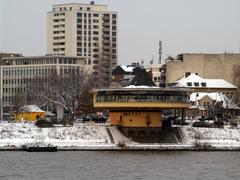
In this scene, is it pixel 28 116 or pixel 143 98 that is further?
pixel 28 116

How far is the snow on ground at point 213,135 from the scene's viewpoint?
12706 centimetres

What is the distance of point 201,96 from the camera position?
182875mm

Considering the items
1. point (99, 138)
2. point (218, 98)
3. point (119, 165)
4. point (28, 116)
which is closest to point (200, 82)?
point (218, 98)

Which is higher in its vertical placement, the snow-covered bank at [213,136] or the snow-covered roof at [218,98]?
the snow-covered roof at [218,98]

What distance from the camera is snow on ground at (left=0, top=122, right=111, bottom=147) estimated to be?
123125 millimetres

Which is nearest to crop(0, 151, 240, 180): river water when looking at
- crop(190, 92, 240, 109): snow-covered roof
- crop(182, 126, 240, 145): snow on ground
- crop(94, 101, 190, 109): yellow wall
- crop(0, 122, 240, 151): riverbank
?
crop(0, 122, 240, 151): riverbank

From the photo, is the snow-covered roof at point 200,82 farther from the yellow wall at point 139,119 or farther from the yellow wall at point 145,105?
the yellow wall at point 145,105

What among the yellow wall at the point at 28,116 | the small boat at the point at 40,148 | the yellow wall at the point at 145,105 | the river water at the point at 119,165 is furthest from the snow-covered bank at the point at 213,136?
the yellow wall at the point at 28,116

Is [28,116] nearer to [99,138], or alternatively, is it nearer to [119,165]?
[99,138]

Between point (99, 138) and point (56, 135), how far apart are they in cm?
533

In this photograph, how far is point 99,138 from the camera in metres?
126

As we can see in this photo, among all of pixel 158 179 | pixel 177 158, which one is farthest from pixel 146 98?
pixel 158 179

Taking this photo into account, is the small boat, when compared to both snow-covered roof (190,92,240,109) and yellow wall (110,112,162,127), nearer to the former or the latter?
yellow wall (110,112,162,127)

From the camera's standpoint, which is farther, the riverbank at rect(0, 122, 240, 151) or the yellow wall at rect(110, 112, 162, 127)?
the yellow wall at rect(110, 112, 162, 127)
